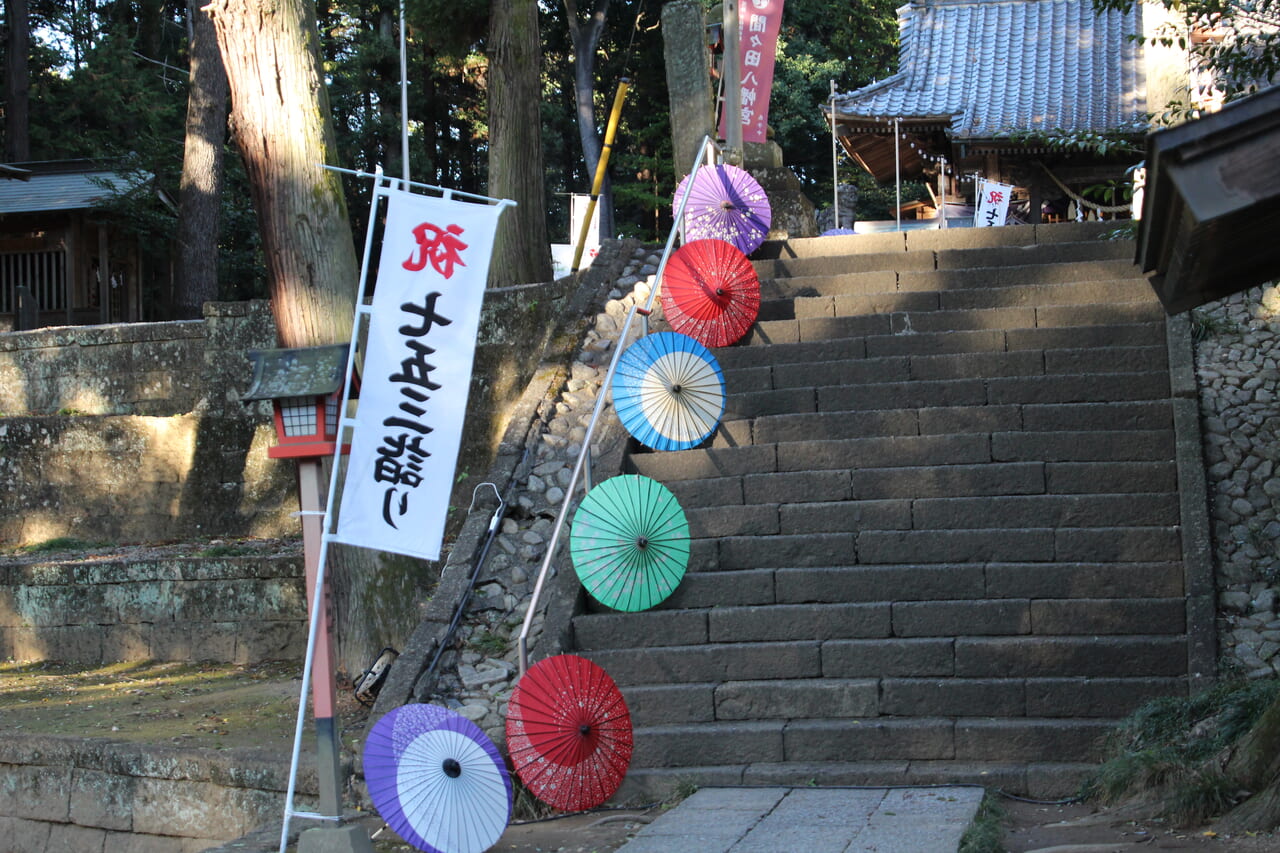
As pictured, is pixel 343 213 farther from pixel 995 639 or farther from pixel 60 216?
pixel 60 216

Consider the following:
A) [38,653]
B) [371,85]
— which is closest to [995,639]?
[38,653]

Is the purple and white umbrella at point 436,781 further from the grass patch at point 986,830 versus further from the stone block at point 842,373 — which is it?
the stone block at point 842,373

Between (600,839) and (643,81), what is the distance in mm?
21758

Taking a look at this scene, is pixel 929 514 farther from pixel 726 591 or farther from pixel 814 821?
pixel 814 821

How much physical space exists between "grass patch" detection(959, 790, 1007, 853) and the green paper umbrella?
2.07 m

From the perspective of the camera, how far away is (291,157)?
7.36 metres

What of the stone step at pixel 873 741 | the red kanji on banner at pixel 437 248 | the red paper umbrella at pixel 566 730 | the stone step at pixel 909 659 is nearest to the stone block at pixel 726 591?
the stone step at pixel 909 659

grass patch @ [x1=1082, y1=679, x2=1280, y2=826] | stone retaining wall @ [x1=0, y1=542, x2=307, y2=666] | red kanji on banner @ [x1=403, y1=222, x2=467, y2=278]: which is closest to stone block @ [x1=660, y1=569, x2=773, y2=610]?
grass patch @ [x1=1082, y1=679, x2=1280, y2=826]

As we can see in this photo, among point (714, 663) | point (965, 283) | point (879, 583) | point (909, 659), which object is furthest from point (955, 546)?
point (965, 283)

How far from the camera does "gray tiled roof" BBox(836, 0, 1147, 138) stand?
664 inches

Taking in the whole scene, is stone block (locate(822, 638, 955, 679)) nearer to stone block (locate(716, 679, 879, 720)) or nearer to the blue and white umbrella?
stone block (locate(716, 679, 879, 720))

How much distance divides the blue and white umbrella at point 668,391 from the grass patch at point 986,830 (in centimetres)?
297

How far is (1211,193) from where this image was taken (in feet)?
9.04

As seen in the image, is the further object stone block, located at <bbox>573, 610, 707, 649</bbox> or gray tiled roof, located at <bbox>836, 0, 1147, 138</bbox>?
gray tiled roof, located at <bbox>836, 0, 1147, 138</bbox>
